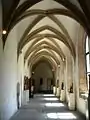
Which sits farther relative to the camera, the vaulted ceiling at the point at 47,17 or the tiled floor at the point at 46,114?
the tiled floor at the point at 46,114

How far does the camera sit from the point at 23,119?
9992 millimetres

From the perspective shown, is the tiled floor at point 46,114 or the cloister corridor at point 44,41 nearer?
the cloister corridor at point 44,41

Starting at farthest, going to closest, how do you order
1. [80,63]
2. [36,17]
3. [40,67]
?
[40,67]
[80,63]
[36,17]

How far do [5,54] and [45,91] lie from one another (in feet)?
83.9

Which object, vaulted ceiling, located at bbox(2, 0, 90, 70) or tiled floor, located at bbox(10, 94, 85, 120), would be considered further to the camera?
tiled floor, located at bbox(10, 94, 85, 120)

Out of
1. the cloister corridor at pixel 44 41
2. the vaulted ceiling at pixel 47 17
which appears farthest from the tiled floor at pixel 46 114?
the vaulted ceiling at pixel 47 17

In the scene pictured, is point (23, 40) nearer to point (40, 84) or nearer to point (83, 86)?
point (83, 86)

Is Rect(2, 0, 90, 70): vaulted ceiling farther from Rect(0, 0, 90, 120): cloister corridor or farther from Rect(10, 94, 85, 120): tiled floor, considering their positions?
Rect(10, 94, 85, 120): tiled floor

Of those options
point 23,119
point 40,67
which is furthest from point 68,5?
point 40,67

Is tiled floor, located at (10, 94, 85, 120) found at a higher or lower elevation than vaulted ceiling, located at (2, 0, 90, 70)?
lower

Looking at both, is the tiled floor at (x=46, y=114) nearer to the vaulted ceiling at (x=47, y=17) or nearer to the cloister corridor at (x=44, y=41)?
the cloister corridor at (x=44, y=41)

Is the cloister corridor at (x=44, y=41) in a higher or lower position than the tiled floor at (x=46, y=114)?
higher

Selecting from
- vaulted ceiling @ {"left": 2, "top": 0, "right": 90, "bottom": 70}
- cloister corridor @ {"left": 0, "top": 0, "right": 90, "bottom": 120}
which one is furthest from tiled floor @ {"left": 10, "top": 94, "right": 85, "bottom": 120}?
vaulted ceiling @ {"left": 2, "top": 0, "right": 90, "bottom": 70}

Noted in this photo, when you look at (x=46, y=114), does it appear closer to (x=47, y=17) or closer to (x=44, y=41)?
(x=47, y=17)
